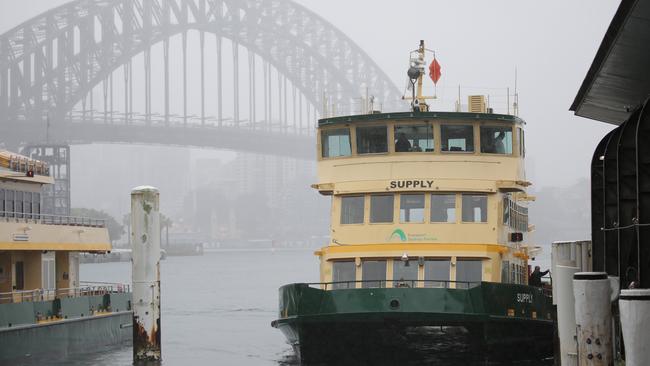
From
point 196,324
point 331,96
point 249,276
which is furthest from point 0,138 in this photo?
point 196,324

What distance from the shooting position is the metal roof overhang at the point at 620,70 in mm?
13820

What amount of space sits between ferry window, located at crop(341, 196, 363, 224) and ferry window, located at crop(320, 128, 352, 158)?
1.10 meters

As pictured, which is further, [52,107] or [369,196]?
[52,107]

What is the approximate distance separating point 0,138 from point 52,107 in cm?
1282

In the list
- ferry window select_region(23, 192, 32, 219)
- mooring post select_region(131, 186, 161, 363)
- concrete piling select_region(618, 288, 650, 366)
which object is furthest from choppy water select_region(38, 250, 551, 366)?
concrete piling select_region(618, 288, 650, 366)

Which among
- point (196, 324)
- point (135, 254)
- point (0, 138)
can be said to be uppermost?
point (0, 138)

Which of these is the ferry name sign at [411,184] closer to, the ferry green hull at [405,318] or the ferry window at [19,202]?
the ferry green hull at [405,318]

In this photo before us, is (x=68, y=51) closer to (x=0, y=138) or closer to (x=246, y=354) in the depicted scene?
(x=0, y=138)

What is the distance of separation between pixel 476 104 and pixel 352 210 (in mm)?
3949

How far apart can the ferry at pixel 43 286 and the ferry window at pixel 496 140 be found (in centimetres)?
1216

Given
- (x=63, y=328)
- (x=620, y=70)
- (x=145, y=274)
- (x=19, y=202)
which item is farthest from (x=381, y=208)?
(x=19, y=202)

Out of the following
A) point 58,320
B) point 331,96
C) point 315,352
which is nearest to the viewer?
point 315,352

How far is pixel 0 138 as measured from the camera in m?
141

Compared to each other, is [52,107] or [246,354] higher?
[52,107]
